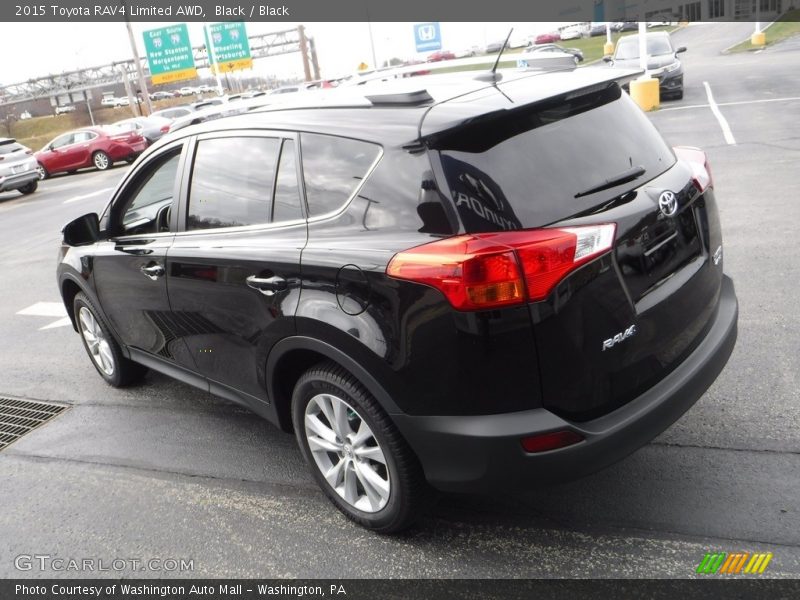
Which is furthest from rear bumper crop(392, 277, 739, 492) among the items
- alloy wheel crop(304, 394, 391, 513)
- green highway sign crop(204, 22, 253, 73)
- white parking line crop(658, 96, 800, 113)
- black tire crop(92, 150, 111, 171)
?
green highway sign crop(204, 22, 253, 73)

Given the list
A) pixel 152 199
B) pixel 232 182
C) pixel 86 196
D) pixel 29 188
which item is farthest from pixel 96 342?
pixel 29 188

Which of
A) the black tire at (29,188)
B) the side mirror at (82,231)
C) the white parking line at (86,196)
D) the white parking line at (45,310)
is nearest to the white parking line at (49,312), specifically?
the white parking line at (45,310)

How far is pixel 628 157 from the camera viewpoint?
2.88 meters

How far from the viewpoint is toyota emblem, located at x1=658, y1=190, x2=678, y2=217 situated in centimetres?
271

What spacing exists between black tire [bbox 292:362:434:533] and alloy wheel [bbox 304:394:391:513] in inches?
1.0

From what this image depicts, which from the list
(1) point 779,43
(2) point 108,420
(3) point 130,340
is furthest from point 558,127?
(1) point 779,43

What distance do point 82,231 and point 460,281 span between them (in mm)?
2908

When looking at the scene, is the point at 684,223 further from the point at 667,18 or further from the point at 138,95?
the point at 138,95

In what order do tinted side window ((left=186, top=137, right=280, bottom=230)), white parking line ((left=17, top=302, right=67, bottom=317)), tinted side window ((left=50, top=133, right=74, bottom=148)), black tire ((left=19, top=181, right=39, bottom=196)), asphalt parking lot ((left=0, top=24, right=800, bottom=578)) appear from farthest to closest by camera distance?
tinted side window ((left=50, top=133, right=74, bottom=148)) → black tire ((left=19, top=181, right=39, bottom=196)) → white parking line ((left=17, top=302, right=67, bottom=317)) → tinted side window ((left=186, top=137, right=280, bottom=230)) → asphalt parking lot ((left=0, top=24, right=800, bottom=578))

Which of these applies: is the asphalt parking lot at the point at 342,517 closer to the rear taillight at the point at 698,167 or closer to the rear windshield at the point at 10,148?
the rear taillight at the point at 698,167

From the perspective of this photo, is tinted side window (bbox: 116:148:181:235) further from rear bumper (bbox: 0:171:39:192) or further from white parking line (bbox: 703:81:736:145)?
rear bumper (bbox: 0:171:39:192)

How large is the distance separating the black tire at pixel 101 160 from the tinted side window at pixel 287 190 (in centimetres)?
2380

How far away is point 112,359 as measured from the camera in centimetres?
489

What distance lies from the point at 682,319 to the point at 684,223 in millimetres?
383
